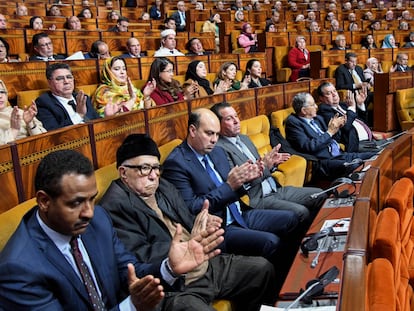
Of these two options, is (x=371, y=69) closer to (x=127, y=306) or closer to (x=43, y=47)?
(x=43, y=47)

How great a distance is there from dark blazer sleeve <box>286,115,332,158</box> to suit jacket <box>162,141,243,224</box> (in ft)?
1.69

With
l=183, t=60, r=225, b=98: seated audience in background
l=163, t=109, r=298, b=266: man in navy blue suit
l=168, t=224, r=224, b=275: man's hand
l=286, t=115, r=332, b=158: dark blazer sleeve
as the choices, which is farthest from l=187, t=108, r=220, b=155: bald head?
l=183, t=60, r=225, b=98: seated audience in background

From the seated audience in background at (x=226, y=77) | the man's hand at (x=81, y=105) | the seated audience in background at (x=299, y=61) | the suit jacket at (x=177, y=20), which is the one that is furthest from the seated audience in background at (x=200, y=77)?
the suit jacket at (x=177, y=20)

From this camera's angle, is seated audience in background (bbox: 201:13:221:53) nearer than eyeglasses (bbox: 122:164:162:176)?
No

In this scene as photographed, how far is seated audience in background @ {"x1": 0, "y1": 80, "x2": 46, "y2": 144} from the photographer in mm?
899

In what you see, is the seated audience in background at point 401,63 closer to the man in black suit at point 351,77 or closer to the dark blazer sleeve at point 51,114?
the man in black suit at point 351,77

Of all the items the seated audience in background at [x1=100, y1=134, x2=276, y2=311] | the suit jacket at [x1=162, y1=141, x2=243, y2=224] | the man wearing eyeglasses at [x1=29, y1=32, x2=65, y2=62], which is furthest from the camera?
the man wearing eyeglasses at [x1=29, y1=32, x2=65, y2=62]

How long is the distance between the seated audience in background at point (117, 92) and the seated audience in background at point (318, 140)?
406 mm

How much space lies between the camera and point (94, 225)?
560mm

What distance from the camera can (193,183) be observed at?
0.90 meters

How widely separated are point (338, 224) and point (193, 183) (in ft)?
0.90

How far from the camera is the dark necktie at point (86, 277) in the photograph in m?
0.50

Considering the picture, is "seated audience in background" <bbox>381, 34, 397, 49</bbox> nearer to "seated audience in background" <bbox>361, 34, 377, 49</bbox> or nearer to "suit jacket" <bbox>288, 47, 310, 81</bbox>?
"seated audience in background" <bbox>361, 34, 377, 49</bbox>

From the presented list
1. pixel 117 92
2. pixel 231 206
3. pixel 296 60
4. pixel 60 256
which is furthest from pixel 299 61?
pixel 60 256
